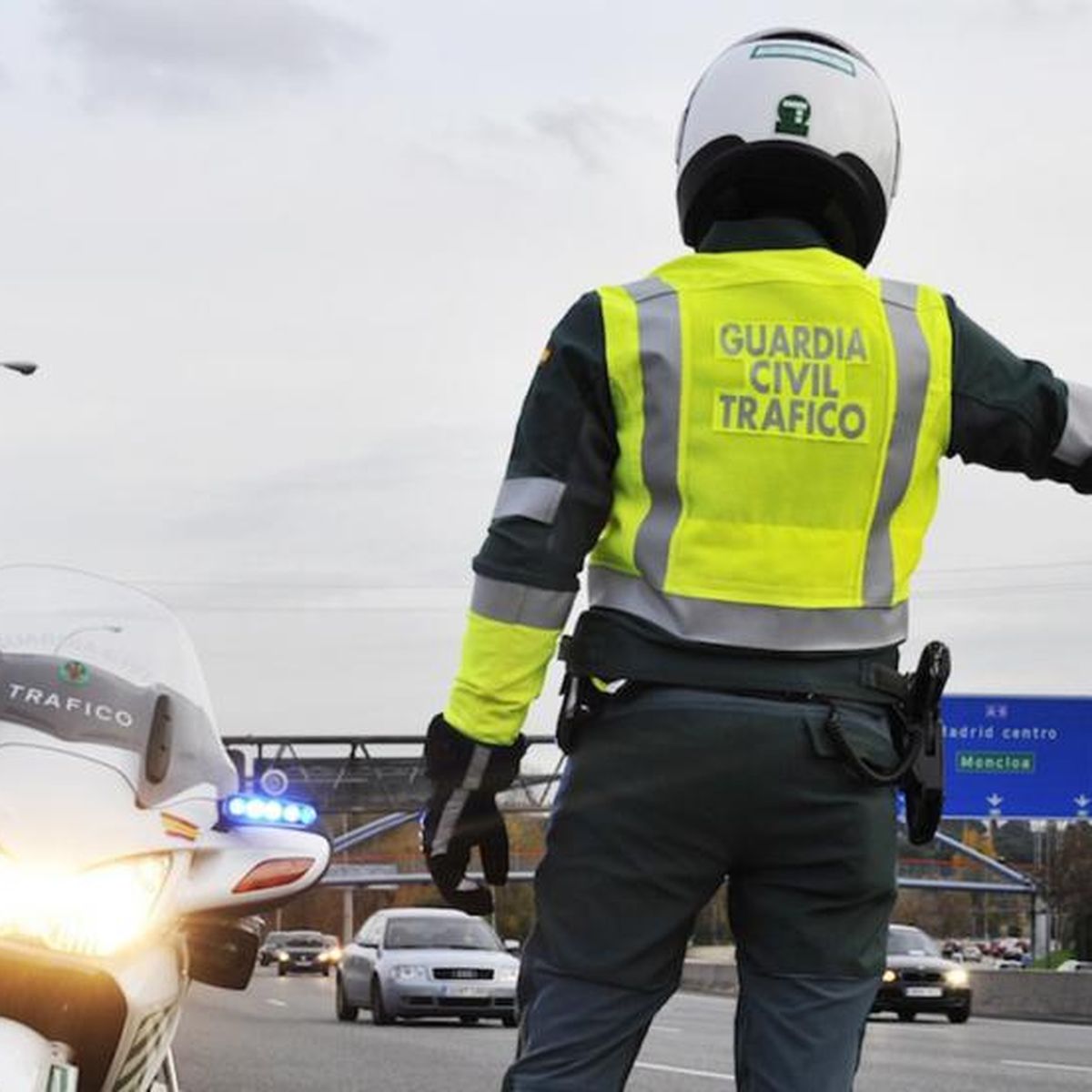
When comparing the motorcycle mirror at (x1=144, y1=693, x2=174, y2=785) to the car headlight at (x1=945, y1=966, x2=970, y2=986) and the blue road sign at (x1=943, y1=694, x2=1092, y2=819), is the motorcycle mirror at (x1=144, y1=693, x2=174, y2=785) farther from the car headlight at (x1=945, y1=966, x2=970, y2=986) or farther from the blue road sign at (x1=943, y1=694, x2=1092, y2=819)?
Result: the blue road sign at (x1=943, y1=694, x2=1092, y2=819)

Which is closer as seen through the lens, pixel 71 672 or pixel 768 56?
pixel 768 56

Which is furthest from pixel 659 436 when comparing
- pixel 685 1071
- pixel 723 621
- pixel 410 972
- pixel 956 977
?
pixel 956 977

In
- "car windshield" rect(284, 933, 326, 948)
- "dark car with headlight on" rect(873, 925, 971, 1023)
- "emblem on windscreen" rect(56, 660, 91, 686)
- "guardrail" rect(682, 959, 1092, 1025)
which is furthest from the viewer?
"car windshield" rect(284, 933, 326, 948)

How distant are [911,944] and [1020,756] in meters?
6.98

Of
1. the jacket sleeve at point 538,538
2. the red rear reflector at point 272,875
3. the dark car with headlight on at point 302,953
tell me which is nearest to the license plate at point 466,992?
the red rear reflector at point 272,875

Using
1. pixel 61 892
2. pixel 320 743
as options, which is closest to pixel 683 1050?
pixel 61 892

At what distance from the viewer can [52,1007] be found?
357 centimetres

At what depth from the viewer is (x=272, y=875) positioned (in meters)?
A: 4.01

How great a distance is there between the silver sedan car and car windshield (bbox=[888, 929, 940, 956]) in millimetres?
6585

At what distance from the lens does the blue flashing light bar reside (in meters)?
4.01

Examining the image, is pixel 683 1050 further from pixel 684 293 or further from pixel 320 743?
pixel 320 743

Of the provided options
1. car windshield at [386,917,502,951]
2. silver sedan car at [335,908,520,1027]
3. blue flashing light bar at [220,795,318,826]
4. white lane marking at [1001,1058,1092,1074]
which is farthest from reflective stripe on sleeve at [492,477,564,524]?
car windshield at [386,917,502,951]

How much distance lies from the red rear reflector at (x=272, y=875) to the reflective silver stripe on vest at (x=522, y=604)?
0.84 metres

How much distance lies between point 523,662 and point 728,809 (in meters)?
0.34
